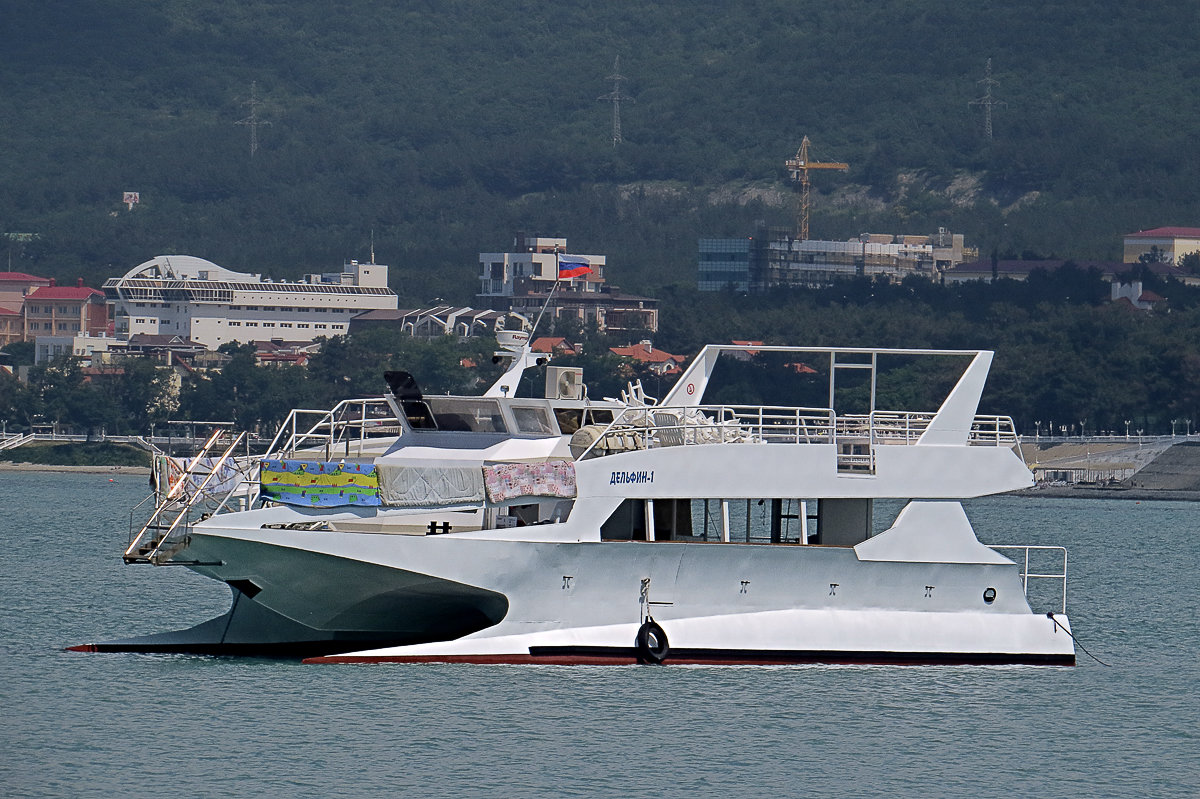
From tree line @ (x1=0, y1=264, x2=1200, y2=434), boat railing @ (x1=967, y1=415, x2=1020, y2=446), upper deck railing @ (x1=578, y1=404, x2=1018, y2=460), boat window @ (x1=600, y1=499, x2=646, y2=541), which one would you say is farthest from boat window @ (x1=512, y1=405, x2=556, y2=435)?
tree line @ (x1=0, y1=264, x2=1200, y2=434)

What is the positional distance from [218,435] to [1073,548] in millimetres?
46865

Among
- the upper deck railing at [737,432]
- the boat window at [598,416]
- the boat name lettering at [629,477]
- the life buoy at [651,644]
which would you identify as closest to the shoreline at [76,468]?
the boat window at [598,416]

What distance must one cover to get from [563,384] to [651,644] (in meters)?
4.90

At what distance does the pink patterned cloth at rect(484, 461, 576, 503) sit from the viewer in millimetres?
27984

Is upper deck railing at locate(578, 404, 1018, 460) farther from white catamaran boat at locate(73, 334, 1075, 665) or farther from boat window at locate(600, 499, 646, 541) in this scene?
boat window at locate(600, 499, 646, 541)

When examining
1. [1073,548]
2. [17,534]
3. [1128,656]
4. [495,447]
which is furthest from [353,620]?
[1073,548]

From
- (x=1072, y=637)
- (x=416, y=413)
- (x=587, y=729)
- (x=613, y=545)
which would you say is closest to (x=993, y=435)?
(x=1072, y=637)

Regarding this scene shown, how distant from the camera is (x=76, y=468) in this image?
14900cm

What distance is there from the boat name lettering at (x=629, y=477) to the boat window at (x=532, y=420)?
2260 millimetres

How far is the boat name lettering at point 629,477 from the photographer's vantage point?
28219 mm

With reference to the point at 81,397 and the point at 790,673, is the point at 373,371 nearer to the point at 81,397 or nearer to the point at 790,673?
the point at 81,397

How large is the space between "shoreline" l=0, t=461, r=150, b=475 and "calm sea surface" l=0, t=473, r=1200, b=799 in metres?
116

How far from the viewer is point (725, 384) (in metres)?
159

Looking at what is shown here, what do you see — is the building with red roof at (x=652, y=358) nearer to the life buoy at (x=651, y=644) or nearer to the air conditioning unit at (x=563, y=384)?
the air conditioning unit at (x=563, y=384)
